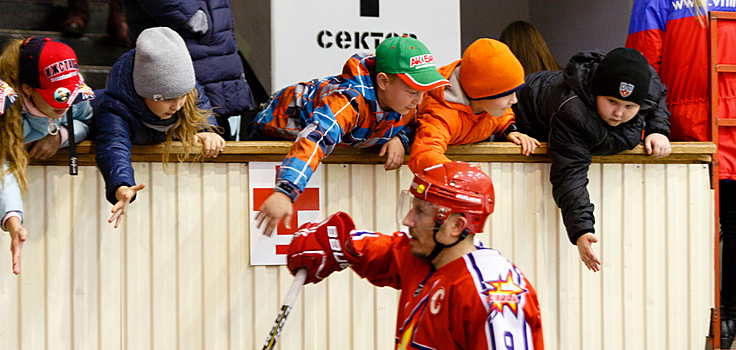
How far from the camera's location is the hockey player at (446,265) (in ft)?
5.69

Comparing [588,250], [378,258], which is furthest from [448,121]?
[378,258]

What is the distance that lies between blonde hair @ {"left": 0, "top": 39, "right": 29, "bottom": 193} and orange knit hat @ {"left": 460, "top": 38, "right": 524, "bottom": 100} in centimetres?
176

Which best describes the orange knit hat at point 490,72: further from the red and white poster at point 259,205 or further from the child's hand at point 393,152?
the red and white poster at point 259,205

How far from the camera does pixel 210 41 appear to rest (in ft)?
10.4

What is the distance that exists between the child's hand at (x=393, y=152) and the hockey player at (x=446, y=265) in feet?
2.45

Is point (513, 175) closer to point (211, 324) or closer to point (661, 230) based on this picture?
point (661, 230)

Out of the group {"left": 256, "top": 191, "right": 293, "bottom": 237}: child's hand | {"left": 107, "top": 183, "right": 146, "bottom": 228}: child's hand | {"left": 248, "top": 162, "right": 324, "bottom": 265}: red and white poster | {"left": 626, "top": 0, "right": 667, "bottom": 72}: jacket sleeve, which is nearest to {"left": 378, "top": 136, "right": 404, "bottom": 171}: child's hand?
{"left": 248, "top": 162, "right": 324, "bottom": 265}: red and white poster

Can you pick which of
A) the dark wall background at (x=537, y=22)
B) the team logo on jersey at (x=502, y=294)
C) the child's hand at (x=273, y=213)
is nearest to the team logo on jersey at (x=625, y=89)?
the team logo on jersey at (x=502, y=294)

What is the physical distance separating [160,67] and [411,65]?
958 millimetres

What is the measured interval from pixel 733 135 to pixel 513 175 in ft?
3.97

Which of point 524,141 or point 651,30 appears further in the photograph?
point 651,30

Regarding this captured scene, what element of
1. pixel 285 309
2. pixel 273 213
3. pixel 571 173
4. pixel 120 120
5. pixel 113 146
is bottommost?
pixel 285 309

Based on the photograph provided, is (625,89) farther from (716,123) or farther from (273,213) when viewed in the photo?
(273,213)

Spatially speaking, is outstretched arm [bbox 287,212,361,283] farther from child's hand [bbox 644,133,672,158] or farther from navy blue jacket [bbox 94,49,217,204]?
child's hand [bbox 644,133,672,158]
